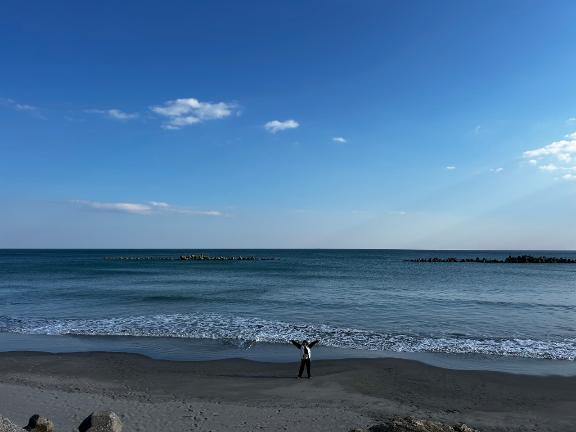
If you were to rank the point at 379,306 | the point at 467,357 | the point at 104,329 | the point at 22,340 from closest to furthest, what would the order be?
the point at 467,357, the point at 22,340, the point at 104,329, the point at 379,306

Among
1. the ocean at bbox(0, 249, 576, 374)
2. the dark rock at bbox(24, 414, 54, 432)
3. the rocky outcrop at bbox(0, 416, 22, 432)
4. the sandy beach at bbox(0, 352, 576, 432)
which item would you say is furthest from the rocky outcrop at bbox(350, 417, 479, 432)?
the ocean at bbox(0, 249, 576, 374)

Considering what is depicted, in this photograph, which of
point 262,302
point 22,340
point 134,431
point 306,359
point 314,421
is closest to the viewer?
point 134,431

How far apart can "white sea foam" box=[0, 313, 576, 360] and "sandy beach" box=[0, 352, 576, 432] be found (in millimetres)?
3231

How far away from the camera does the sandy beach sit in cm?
1162

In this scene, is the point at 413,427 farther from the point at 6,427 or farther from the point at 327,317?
the point at 327,317

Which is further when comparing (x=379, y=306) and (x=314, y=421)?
(x=379, y=306)

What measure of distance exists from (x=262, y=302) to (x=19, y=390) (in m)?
21.3

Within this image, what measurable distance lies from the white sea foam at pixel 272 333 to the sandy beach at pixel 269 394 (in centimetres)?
323

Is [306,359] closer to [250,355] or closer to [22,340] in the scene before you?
[250,355]

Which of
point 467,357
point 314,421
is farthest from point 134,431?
point 467,357

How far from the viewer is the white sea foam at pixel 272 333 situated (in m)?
19.7

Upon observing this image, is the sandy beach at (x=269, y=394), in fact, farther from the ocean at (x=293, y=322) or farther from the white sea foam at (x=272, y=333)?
the white sea foam at (x=272, y=333)

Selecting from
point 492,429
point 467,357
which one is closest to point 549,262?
point 467,357

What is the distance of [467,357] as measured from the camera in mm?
18344
